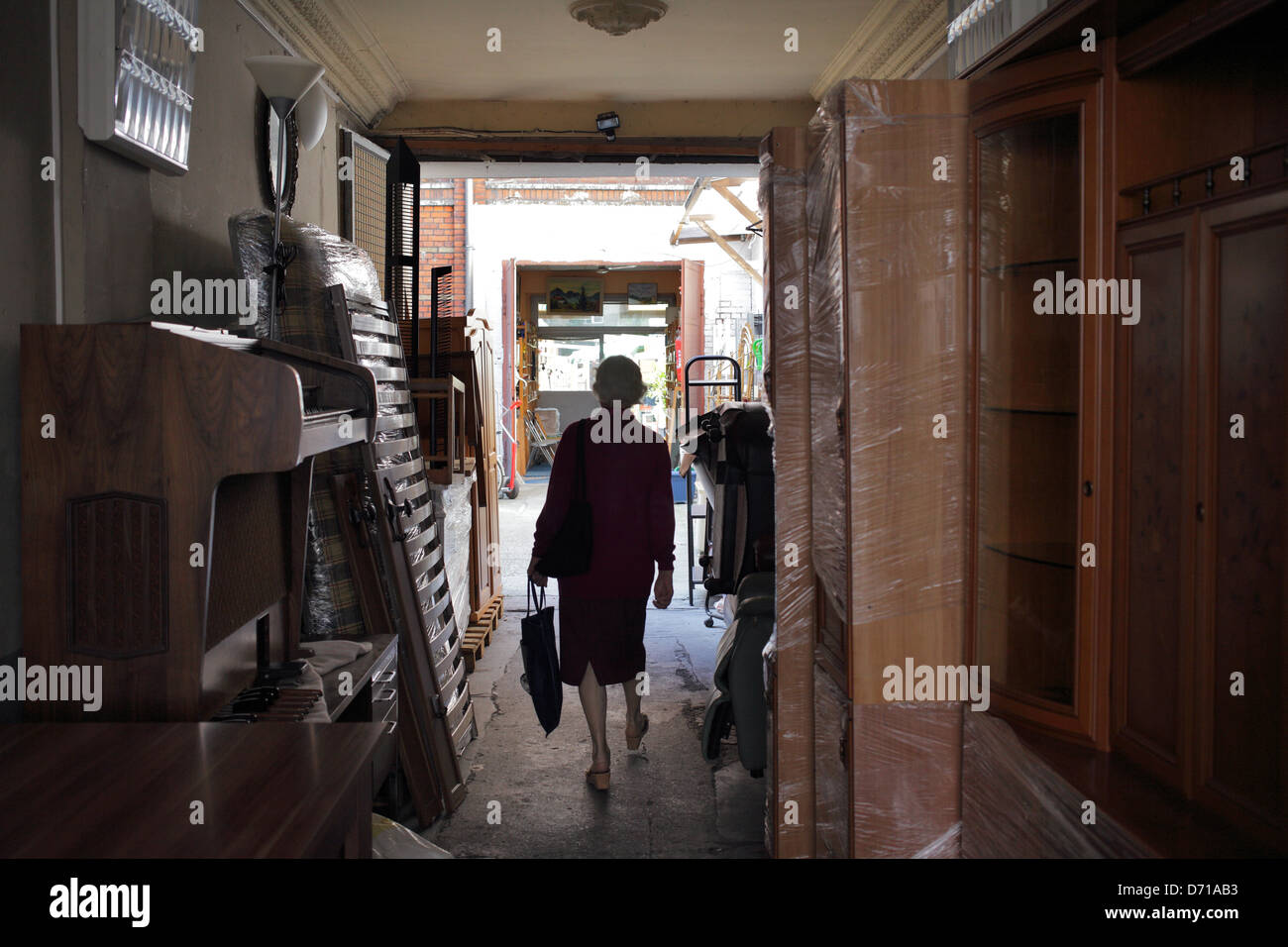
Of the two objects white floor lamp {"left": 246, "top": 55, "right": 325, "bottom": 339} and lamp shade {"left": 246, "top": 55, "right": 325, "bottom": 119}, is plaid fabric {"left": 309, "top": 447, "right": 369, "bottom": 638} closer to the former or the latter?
white floor lamp {"left": 246, "top": 55, "right": 325, "bottom": 339}

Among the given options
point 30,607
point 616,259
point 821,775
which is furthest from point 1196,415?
point 616,259

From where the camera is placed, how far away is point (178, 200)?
3010 mm

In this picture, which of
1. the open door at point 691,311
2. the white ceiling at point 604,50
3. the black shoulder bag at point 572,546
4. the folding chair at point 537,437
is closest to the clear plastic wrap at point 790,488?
the black shoulder bag at point 572,546

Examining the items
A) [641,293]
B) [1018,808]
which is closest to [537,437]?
[641,293]

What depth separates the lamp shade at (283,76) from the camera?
9.78 ft

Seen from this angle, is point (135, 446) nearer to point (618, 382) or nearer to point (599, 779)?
point (618, 382)

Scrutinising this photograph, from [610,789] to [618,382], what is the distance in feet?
5.02

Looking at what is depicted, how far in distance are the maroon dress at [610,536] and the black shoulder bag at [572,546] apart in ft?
0.14

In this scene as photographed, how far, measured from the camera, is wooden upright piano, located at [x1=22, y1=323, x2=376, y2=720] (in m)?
1.79

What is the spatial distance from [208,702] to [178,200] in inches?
69.6

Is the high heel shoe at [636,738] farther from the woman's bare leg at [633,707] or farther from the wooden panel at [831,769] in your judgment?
the wooden panel at [831,769]

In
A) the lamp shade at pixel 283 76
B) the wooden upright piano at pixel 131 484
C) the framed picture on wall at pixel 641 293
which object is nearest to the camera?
the wooden upright piano at pixel 131 484
